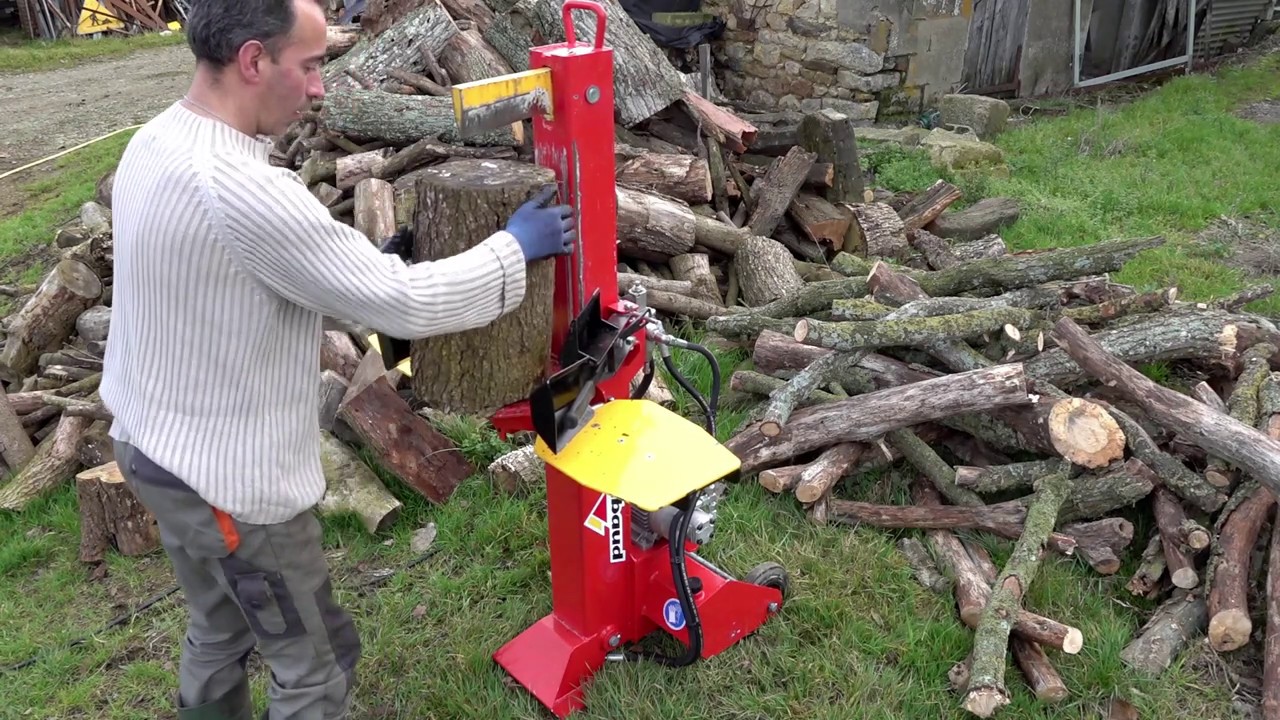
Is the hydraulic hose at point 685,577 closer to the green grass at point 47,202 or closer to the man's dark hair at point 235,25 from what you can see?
the man's dark hair at point 235,25

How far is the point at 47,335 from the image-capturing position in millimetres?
5457

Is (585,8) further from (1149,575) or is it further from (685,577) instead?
(1149,575)

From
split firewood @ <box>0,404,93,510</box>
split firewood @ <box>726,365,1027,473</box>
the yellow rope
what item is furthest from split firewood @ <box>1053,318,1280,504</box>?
the yellow rope

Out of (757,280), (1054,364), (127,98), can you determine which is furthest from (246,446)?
(127,98)

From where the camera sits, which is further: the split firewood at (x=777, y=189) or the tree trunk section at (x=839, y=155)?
the tree trunk section at (x=839, y=155)

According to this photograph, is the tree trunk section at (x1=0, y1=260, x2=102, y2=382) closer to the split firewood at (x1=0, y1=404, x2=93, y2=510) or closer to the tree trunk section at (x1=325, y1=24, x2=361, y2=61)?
the split firewood at (x1=0, y1=404, x2=93, y2=510)

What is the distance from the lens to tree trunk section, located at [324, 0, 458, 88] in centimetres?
680

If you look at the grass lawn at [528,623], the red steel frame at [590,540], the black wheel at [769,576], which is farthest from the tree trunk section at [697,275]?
the red steel frame at [590,540]

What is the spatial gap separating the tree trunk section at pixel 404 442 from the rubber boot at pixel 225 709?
1.46 m

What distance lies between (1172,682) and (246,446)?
2968 millimetres

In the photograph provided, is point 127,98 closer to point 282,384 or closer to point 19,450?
point 19,450

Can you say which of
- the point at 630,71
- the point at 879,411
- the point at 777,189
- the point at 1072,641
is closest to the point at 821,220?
the point at 777,189

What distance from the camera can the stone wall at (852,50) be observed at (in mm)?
9195

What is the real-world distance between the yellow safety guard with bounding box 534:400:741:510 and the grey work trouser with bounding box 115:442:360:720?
28.0 inches
